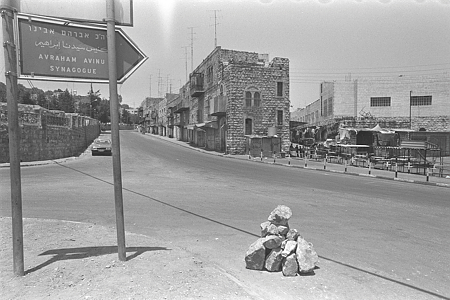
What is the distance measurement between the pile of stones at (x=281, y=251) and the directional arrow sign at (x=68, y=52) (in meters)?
2.93

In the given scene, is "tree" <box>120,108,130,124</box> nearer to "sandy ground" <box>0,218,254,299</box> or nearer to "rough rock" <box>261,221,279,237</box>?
"sandy ground" <box>0,218,254,299</box>

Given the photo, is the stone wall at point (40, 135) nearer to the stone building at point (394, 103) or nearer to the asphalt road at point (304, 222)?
the asphalt road at point (304, 222)

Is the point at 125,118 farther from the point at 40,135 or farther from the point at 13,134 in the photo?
the point at 13,134

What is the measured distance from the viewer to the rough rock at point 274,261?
174 inches

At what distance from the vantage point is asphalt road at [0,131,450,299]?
420cm

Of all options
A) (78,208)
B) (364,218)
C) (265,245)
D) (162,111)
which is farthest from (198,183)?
(162,111)

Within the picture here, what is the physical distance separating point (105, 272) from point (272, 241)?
216cm

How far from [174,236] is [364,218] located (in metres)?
4.60

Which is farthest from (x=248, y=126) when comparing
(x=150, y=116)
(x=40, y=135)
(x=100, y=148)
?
(x=150, y=116)

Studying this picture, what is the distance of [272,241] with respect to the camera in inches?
175

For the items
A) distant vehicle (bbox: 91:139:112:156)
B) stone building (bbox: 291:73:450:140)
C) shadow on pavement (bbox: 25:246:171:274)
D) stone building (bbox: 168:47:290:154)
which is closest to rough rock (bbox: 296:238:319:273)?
shadow on pavement (bbox: 25:246:171:274)

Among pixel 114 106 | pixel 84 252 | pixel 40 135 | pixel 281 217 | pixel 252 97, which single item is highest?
pixel 252 97

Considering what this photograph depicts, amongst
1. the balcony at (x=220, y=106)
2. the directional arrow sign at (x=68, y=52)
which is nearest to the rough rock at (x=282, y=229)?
the directional arrow sign at (x=68, y=52)

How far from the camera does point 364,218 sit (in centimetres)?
779
